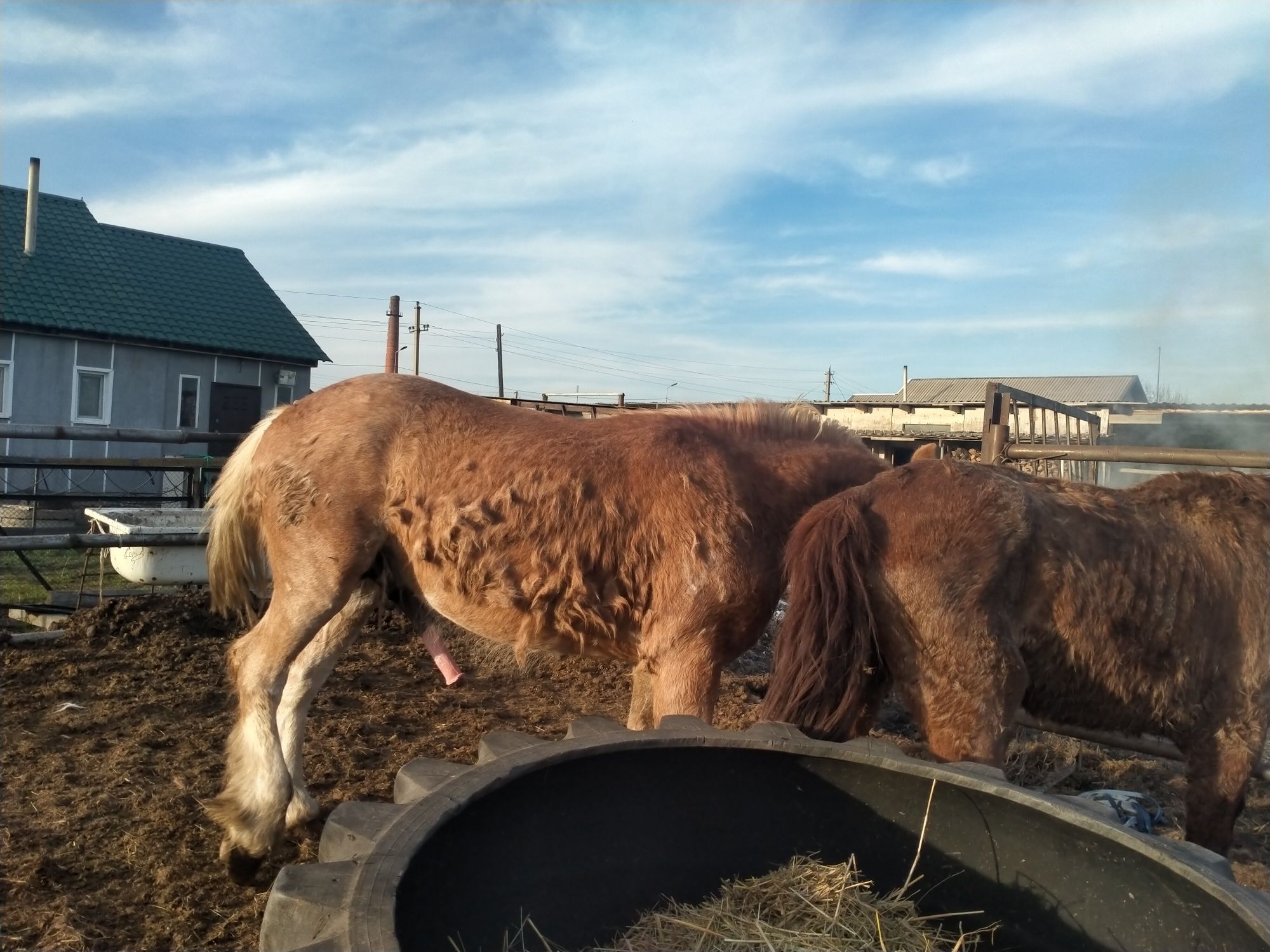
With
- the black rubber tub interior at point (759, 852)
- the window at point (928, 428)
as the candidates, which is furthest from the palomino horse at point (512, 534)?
the window at point (928, 428)

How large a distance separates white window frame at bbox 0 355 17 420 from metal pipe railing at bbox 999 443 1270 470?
17.3 meters

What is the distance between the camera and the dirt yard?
120 inches

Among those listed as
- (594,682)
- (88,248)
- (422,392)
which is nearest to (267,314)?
(88,248)

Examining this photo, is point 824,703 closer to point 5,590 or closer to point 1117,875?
point 1117,875

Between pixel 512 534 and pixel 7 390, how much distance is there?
16.7m

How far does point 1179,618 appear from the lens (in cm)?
301

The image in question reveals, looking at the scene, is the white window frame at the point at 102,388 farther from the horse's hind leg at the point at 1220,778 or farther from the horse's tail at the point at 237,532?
the horse's hind leg at the point at 1220,778

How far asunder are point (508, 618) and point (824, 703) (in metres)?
1.37

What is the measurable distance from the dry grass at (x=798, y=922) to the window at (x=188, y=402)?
61.2ft

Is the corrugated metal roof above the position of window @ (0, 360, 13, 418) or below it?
above

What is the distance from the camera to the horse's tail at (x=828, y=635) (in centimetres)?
272

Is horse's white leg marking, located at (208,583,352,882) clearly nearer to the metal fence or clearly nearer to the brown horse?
the brown horse

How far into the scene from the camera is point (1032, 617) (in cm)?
284

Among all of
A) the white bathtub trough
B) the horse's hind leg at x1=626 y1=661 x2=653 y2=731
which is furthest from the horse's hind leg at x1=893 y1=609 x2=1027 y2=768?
the white bathtub trough
